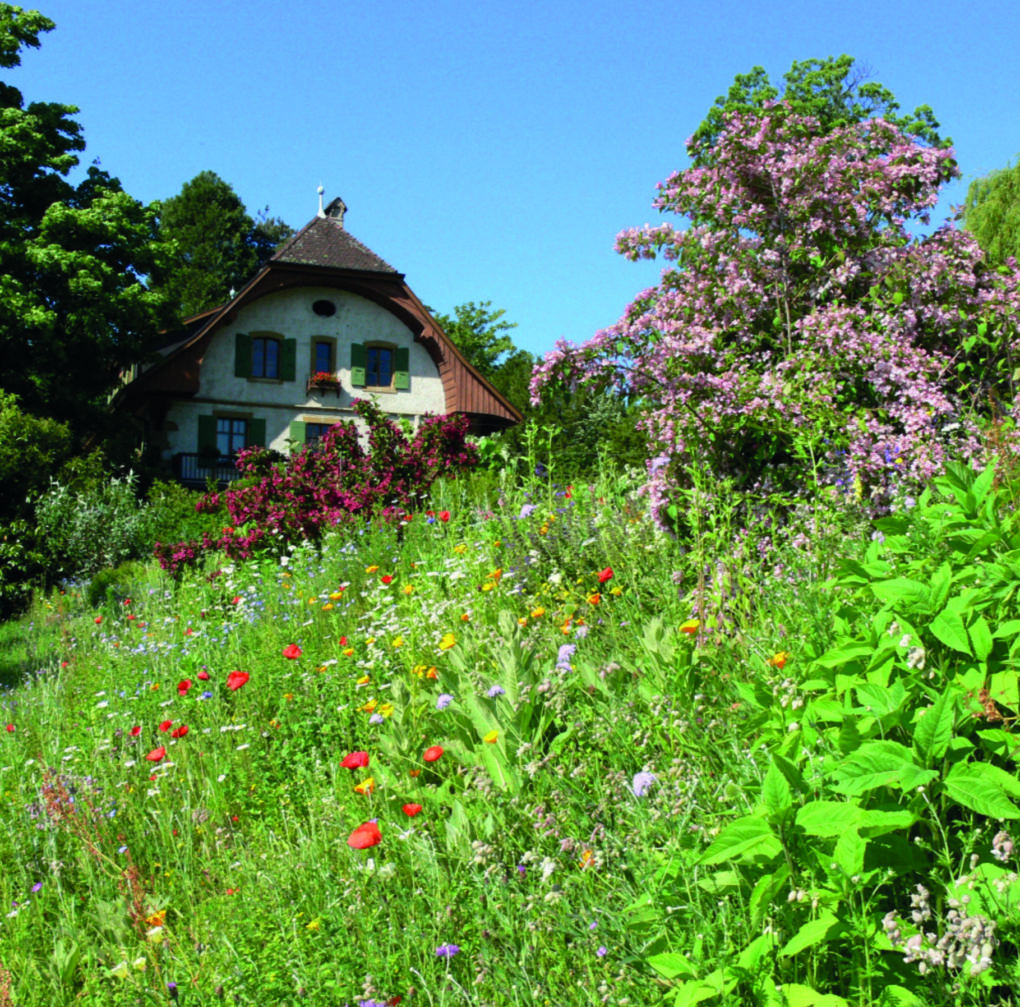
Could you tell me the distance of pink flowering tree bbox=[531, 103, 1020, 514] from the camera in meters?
4.75

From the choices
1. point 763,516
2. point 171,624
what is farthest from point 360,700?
point 171,624

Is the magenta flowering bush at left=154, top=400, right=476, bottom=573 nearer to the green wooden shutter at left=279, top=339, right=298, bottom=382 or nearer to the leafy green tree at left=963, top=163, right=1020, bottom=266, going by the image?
the leafy green tree at left=963, top=163, right=1020, bottom=266

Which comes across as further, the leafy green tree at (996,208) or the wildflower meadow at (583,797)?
the leafy green tree at (996,208)

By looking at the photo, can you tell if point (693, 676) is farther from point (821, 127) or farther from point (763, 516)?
point (821, 127)

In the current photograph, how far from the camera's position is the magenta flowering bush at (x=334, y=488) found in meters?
9.31

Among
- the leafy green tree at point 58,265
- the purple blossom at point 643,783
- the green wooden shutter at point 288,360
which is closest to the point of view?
the purple blossom at point 643,783

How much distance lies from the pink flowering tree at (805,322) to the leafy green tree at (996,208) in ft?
48.4

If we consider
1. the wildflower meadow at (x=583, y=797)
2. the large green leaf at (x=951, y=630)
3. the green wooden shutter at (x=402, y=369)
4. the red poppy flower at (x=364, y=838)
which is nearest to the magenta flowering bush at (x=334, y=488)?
the wildflower meadow at (x=583, y=797)

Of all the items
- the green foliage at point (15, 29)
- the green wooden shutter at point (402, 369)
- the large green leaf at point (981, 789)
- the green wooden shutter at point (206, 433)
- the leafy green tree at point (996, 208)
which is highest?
the green foliage at point (15, 29)

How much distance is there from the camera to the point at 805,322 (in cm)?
507

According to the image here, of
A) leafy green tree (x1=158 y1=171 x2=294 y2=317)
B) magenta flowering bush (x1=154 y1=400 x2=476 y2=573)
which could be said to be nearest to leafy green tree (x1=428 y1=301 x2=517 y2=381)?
leafy green tree (x1=158 y1=171 x2=294 y2=317)

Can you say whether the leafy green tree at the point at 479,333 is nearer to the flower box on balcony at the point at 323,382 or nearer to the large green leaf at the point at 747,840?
the flower box on balcony at the point at 323,382

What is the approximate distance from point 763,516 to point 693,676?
2.15 metres

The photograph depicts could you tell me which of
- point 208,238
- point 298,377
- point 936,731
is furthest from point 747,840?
point 208,238
